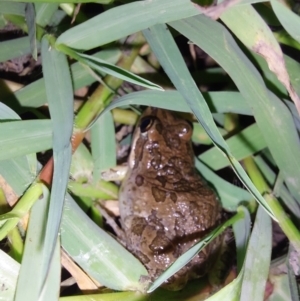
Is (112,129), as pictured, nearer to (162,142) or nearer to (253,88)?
(162,142)

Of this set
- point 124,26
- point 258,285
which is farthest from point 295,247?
point 124,26

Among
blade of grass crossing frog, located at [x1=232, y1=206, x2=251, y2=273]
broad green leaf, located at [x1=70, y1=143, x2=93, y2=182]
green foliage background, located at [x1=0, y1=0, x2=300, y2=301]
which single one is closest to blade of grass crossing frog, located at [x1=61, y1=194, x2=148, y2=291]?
green foliage background, located at [x1=0, y1=0, x2=300, y2=301]

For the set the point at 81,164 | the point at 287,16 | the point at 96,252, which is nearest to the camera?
the point at 287,16

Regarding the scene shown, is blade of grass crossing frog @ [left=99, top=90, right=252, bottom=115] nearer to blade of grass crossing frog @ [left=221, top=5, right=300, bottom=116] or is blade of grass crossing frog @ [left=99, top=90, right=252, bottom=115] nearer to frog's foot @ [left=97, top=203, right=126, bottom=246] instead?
blade of grass crossing frog @ [left=221, top=5, right=300, bottom=116]

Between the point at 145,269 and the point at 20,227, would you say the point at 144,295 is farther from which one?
the point at 20,227

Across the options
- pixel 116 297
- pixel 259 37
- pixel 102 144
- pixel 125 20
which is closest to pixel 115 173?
pixel 102 144

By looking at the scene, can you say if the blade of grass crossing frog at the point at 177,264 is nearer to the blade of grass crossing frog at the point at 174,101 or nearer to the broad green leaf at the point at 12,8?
the blade of grass crossing frog at the point at 174,101

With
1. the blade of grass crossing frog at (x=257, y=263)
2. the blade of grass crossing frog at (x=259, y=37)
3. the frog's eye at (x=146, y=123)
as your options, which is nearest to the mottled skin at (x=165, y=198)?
the frog's eye at (x=146, y=123)
